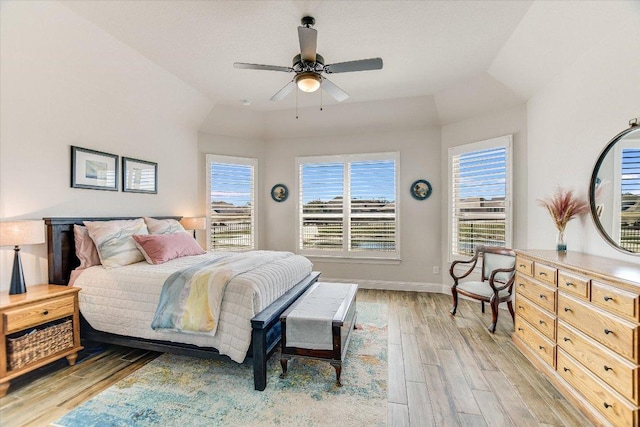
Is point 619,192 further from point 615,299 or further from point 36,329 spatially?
point 36,329

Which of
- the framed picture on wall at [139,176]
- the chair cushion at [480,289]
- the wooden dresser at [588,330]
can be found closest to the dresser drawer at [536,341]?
the wooden dresser at [588,330]

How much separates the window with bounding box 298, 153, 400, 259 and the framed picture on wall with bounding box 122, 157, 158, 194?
2.47m

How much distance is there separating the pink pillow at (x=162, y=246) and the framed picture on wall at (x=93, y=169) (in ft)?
2.78

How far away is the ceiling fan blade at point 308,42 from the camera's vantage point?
233 cm

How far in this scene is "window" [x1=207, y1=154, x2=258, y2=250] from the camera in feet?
17.4

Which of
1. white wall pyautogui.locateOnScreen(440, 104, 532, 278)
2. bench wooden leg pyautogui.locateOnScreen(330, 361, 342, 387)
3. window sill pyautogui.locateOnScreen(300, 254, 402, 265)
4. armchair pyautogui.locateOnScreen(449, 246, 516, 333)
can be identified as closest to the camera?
bench wooden leg pyautogui.locateOnScreen(330, 361, 342, 387)

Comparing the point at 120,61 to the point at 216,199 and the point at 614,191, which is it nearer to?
the point at 216,199

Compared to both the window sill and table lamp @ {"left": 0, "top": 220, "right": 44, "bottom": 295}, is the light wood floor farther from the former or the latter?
the window sill

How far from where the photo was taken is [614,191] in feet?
7.99

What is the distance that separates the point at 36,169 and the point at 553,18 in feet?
16.7

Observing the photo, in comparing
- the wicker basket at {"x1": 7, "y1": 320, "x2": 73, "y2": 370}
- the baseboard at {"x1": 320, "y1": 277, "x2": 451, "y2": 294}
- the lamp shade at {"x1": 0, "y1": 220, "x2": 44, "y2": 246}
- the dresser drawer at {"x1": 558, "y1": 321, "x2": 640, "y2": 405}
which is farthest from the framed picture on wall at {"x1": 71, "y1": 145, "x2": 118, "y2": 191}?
the dresser drawer at {"x1": 558, "y1": 321, "x2": 640, "y2": 405}

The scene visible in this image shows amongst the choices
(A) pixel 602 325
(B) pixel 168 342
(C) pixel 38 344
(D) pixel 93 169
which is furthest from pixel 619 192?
(D) pixel 93 169

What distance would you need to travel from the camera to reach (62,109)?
3.12 metres

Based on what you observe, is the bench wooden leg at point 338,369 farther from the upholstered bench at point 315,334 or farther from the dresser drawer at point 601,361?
the dresser drawer at point 601,361
